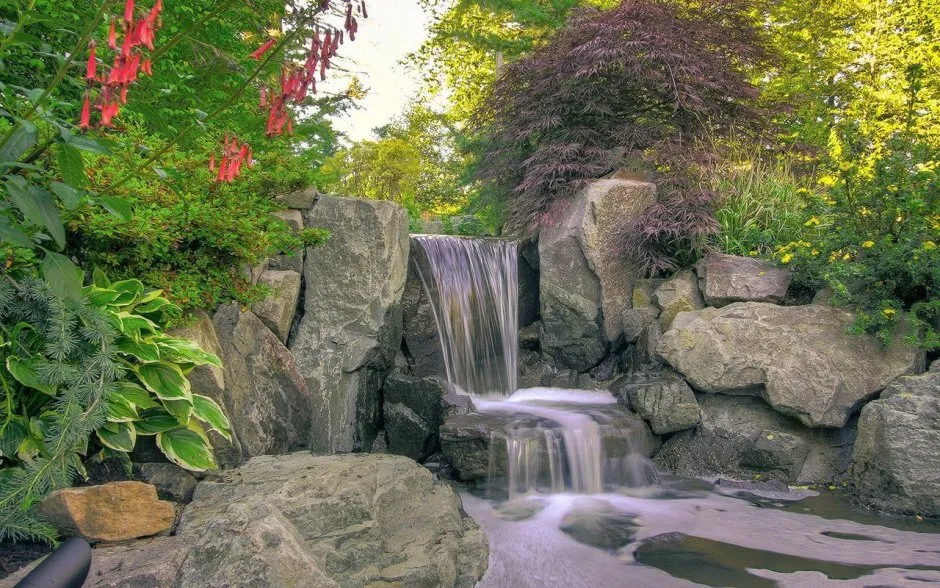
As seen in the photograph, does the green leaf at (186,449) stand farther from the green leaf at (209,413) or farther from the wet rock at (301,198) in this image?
the wet rock at (301,198)

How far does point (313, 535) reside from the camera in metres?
2.93

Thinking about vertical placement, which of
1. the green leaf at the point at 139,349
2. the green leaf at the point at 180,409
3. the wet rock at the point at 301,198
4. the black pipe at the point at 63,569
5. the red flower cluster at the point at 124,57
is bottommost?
the green leaf at the point at 180,409

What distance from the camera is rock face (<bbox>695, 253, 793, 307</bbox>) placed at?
6.57 meters

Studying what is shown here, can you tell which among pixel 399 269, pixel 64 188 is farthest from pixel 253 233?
pixel 64 188

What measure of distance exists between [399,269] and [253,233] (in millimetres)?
2256

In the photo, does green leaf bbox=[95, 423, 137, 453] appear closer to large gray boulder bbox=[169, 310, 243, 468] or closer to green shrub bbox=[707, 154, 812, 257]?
large gray boulder bbox=[169, 310, 243, 468]

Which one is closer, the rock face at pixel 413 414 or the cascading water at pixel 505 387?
the cascading water at pixel 505 387

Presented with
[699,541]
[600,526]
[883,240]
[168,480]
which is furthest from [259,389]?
[883,240]

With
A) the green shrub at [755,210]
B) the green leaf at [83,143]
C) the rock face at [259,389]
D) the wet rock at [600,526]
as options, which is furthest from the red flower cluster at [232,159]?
the green shrub at [755,210]

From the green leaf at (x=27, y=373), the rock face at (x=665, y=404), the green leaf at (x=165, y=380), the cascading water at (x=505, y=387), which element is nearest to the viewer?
the green leaf at (x=27, y=373)

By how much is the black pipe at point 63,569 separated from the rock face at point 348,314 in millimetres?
4794

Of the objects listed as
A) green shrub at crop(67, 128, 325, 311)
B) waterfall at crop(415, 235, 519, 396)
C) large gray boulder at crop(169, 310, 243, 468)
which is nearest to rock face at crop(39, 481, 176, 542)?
large gray boulder at crop(169, 310, 243, 468)

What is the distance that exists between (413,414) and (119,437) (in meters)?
3.27

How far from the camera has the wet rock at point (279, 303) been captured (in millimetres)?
5285
